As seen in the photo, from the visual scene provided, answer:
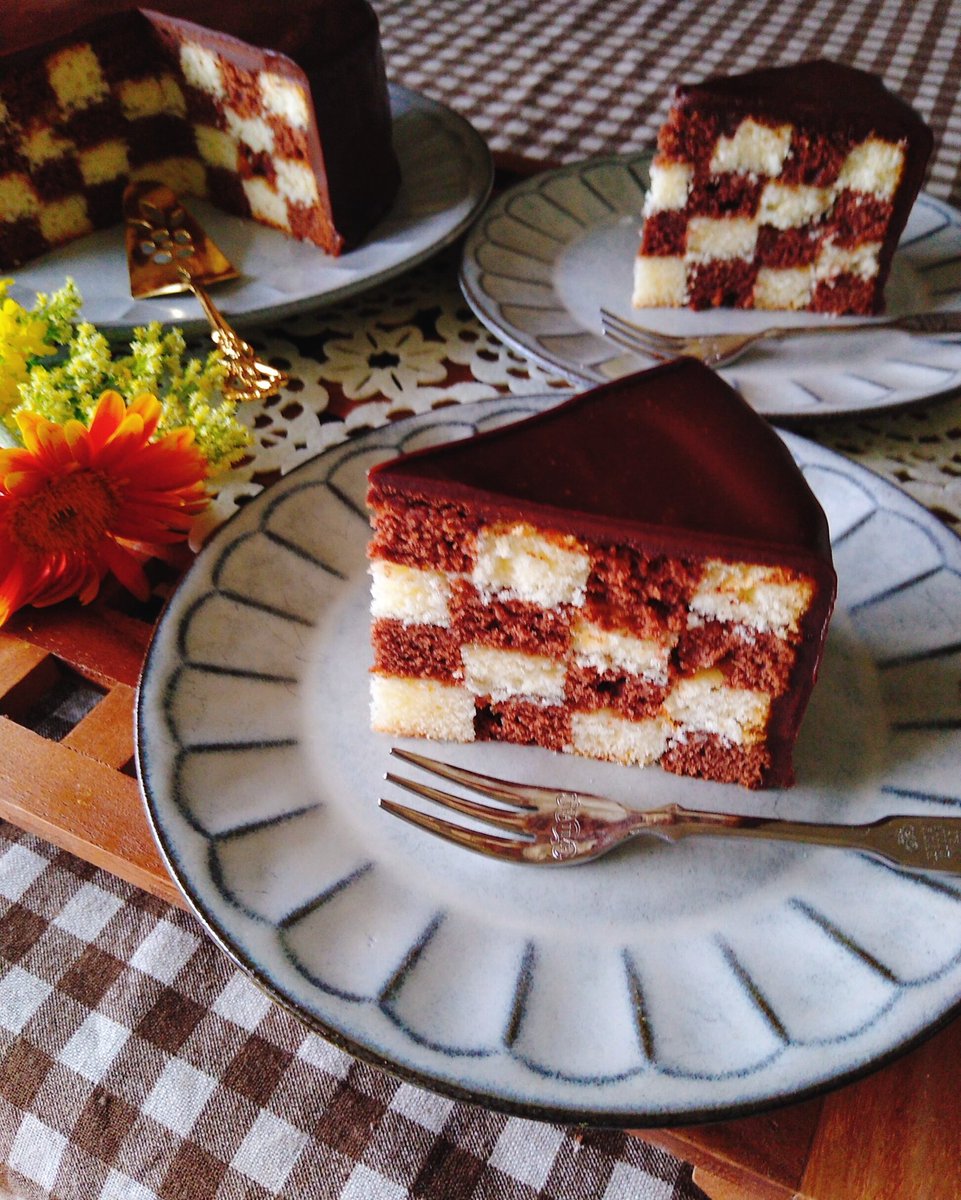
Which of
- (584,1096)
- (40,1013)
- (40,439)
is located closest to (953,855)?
(584,1096)

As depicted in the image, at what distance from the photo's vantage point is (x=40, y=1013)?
79 centimetres

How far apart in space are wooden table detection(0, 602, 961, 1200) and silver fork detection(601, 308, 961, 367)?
722 millimetres

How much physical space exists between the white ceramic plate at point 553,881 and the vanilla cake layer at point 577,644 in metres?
0.03

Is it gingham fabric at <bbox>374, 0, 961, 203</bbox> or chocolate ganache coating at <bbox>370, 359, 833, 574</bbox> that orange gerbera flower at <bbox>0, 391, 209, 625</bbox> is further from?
gingham fabric at <bbox>374, 0, 961, 203</bbox>

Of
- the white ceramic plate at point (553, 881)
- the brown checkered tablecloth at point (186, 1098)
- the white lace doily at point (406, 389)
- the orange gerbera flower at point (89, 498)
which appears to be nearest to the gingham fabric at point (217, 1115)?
the brown checkered tablecloth at point (186, 1098)

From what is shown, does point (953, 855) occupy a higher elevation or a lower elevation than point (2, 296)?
lower

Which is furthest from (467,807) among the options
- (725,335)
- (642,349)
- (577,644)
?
(725,335)

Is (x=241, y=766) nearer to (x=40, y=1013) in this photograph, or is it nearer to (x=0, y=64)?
(x=40, y=1013)

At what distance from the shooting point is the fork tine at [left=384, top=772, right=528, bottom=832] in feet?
2.64

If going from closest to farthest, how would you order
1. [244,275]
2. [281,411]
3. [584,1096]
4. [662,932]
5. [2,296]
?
[584,1096], [662,932], [2,296], [281,411], [244,275]

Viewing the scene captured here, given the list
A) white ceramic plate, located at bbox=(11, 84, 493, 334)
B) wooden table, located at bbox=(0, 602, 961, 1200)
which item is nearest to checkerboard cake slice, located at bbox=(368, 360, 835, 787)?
wooden table, located at bbox=(0, 602, 961, 1200)

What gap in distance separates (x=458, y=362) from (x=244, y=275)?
361 millimetres

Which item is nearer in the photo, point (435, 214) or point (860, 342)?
point (860, 342)

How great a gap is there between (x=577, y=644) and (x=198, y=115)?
4.16ft
